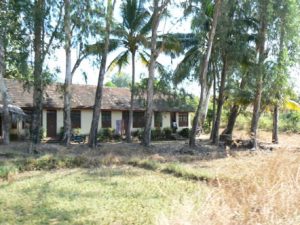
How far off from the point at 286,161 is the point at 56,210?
200 inches

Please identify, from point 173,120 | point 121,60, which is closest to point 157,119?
point 173,120

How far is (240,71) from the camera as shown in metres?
24.5

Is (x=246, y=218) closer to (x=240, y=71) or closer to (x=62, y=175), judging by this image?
(x=62, y=175)

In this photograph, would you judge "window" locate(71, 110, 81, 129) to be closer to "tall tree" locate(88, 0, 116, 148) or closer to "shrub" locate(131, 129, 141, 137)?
"shrub" locate(131, 129, 141, 137)

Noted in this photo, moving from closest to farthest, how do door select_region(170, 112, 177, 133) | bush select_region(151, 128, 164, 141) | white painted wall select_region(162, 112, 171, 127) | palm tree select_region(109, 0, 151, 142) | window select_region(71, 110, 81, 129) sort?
palm tree select_region(109, 0, 151, 142)
window select_region(71, 110, 81, 129)
bush select_region(151, 128, 164, 141)
white painted wall select_region(162, 112, 171, 127)
door select_region(170, 112, 177, 133)

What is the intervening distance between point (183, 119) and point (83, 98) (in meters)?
9.93

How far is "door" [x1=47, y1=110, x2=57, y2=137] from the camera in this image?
1076 inches

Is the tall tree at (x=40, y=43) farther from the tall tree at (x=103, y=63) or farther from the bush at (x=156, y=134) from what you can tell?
the bush at (x=156, y=134)

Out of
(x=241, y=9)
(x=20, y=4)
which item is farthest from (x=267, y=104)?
(x=20, y=4)

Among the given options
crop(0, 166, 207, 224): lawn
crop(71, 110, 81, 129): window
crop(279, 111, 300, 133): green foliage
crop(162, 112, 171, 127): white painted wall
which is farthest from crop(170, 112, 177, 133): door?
crop(0, 166, 207, 224): lawn

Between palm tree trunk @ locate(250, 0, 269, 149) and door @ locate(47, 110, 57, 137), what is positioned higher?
palm tree trunk @ locate(250, 0, 269, 149)

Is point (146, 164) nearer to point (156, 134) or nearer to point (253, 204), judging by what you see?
point (253, 204)

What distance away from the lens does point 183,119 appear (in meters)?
35.2

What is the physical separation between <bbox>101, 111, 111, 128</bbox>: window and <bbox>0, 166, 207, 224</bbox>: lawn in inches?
659
